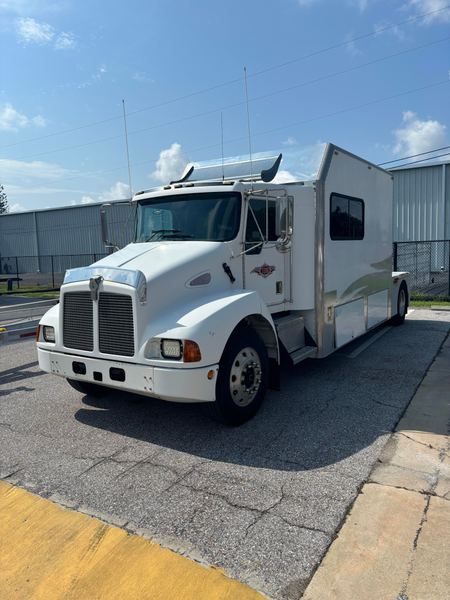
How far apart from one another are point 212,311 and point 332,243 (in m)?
2.70

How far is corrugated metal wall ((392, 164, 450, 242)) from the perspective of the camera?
63.5 feet

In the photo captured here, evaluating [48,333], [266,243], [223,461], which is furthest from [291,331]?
[48,333]

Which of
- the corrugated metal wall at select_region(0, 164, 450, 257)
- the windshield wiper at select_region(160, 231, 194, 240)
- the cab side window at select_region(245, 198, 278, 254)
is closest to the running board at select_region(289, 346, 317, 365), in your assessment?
the cab side window at select_region(245, 198, 278, 254)

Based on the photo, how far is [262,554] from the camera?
9.35 ft

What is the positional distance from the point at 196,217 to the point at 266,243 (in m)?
0.88

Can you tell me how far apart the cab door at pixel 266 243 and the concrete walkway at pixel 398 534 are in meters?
2.21

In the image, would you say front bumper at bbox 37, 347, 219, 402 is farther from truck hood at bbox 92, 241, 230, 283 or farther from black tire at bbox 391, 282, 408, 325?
black tire at bbox 391, 282, 408, 325


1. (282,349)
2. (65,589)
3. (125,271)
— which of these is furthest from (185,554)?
(282,349)

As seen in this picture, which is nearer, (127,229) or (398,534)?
(398,534)

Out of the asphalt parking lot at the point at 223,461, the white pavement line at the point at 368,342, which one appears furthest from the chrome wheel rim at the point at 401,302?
the asphalt parking lot at the point at 223,461

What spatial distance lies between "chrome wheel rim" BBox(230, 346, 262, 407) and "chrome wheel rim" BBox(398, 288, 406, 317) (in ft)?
20.2

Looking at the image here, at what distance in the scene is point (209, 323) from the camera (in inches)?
169

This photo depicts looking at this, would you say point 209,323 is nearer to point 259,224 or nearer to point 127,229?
point 259,224

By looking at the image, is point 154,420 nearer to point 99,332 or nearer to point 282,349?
point 99,332
